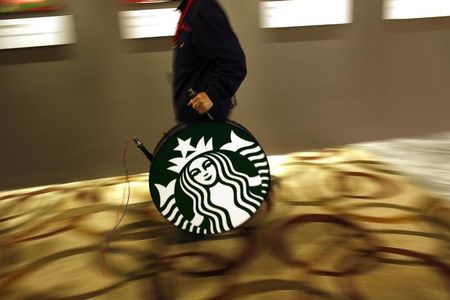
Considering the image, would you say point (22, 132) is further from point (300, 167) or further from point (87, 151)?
point (300, 167)

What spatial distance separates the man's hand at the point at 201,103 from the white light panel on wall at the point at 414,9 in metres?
1.63

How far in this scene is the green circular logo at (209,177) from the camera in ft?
6.09

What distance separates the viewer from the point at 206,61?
1.83m

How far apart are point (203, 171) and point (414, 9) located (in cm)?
190

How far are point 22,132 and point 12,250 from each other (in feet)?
2.79

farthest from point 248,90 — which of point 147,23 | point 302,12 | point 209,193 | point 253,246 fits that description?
point 253,246

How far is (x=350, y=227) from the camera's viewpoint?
2.02 m

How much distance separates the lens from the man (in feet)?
5.74

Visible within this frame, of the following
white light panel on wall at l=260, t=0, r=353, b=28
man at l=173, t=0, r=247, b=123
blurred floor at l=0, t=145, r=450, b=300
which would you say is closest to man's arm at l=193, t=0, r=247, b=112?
man at l=173, t=0, r=247, b=123

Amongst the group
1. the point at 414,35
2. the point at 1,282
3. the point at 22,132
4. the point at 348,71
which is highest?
the point at 414,35

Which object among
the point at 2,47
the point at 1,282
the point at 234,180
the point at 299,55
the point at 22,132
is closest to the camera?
the point at 1,282

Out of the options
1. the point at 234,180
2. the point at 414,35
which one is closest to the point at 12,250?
the point at 234,180

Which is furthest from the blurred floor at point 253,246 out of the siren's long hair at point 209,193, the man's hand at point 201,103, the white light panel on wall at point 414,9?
the white light panel on wall at point 414,9

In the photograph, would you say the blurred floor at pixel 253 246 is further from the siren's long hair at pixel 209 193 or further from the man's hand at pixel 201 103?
the man's hand at pixel 201 103
